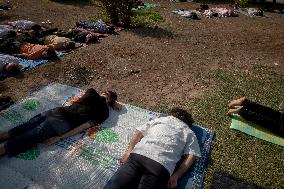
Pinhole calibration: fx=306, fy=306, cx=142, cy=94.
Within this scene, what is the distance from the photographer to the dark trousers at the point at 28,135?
4.89 meters

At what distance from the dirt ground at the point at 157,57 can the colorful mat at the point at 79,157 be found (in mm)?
1006

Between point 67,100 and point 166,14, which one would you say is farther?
point 166,14

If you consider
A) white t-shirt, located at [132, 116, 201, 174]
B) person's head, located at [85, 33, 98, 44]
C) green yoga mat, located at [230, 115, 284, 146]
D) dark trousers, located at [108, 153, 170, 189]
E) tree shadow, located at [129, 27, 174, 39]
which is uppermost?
white t-shirt, located at [132, 116, 201, 174]

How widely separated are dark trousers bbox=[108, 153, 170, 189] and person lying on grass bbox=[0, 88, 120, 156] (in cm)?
158

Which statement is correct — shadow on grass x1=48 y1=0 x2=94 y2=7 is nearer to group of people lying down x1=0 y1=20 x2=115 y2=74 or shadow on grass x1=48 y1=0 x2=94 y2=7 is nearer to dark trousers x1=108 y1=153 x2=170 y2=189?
group of people lying down x1=0 y1=20 x2=115 y2=74

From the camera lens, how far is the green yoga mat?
6.18 meters

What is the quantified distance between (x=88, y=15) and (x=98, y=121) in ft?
34.5

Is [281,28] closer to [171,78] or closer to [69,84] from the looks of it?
[171,78]

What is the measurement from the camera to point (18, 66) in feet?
26.8

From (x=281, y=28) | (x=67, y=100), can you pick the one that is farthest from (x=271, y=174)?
(x=281, y=28)

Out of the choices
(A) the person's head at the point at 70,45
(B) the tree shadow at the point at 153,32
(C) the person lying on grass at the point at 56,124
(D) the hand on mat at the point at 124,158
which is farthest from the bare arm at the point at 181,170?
(B) the tree shadow at the point at 153,32

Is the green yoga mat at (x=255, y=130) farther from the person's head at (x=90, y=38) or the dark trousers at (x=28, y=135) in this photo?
the person's head at (x=90, y=38)

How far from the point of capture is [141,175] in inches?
166

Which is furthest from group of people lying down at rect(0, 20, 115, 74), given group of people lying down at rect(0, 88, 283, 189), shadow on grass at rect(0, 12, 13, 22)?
group of people lying down at rect(0, 88, 283, 189)
